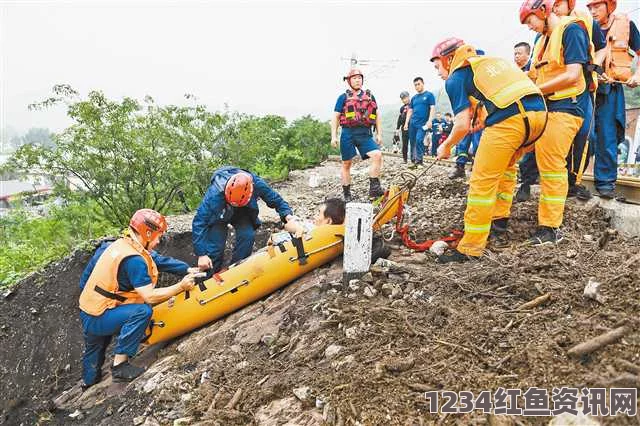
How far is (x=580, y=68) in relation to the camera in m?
3.43

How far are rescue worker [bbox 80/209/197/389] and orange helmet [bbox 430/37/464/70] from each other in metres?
2.87

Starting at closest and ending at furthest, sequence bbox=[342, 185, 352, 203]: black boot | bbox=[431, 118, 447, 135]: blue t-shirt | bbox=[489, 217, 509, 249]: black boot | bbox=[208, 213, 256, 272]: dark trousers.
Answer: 1. bbox=[489, 217, 509, 249]: black boot
2. bbox=[208, 213, 256, 272]: dark trousers
3. bbox=[342, 185, 352, 203]: black boot
4. bbox=[431, 118, 447, 135]: blue t-shirt

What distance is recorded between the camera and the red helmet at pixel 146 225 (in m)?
3.72

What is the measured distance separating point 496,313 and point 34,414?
4.51 metres

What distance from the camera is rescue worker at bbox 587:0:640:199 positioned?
14.1 feet

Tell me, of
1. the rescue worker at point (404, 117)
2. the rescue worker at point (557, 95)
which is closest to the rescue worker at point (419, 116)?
the rescue worker at point (404, 117)

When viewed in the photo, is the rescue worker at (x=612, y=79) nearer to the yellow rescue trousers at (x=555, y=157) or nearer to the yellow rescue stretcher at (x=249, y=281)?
the yellow rescue trousers at (x=555, y=157)

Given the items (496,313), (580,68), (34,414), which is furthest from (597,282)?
(34,414)

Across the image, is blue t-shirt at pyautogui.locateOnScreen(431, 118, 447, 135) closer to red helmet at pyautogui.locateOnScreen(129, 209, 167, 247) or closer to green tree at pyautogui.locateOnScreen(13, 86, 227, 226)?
green tree at pyautogui.locateOnScreen(13, 86, 227, 226)

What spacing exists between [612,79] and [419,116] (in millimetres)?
4477

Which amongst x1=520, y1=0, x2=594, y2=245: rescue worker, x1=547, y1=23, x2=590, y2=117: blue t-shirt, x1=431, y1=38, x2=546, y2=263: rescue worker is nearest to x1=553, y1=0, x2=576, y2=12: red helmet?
x1=520, y1=0, x2=594, y2=245: rescue worker

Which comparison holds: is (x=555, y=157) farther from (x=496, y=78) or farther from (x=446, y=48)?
(x=446, y=48)

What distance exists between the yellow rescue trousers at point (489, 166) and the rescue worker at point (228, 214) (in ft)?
5.24

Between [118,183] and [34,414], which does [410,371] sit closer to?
[34,414]
